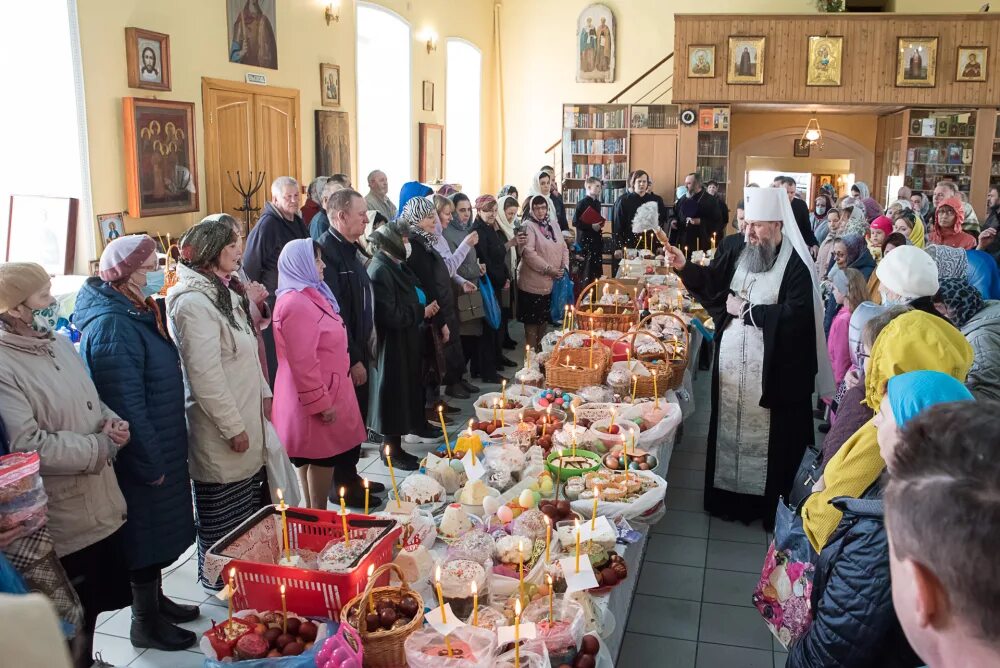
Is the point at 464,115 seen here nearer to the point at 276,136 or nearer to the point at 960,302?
the point at 276,136

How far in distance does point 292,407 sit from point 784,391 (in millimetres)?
2673

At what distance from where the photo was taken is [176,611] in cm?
391

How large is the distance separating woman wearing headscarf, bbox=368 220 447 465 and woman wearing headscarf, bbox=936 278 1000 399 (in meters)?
3.02

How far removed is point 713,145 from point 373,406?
11461 millimetres

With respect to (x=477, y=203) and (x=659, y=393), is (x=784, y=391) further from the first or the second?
(x=477, y=203)

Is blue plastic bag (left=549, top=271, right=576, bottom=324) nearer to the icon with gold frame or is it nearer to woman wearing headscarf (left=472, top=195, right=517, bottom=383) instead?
woman wearing headscarf (left=472, top=195, right=517, bottom=383)

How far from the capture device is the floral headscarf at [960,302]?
4.37 metres

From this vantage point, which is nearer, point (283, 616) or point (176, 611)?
point (283, 616)

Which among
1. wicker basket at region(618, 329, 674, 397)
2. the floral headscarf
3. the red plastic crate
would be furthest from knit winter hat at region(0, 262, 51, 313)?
the floral headscarf

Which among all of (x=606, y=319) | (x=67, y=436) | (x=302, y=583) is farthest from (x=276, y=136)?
(x=302, y=583)

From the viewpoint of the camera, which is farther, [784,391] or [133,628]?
[784,391]

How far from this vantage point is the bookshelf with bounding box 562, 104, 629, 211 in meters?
15.9

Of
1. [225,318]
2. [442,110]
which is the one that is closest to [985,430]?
[225,318]

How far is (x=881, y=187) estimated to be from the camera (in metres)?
16.8
